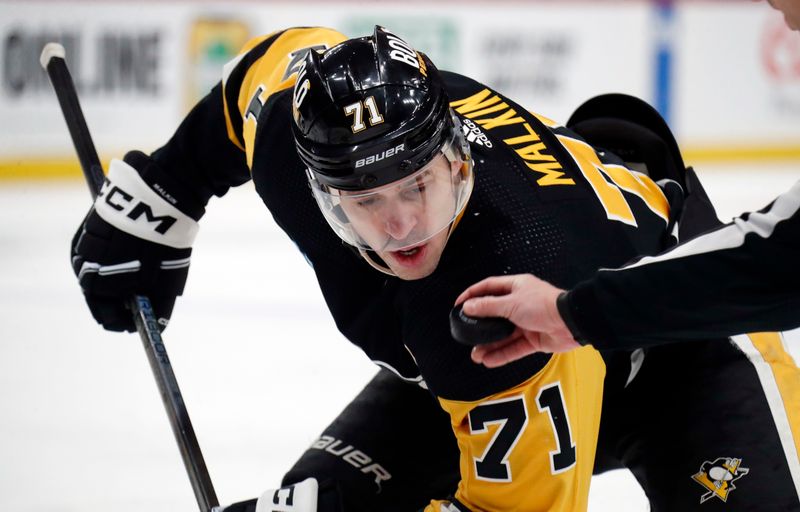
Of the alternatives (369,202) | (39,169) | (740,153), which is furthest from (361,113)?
(740,153)

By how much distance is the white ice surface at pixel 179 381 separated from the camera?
8.49ft

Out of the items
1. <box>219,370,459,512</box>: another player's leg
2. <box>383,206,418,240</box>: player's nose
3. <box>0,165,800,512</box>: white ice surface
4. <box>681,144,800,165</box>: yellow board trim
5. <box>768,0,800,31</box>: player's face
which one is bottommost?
<box>681,144,800,165</box>: yellow board trim

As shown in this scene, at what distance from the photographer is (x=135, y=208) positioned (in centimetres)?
246

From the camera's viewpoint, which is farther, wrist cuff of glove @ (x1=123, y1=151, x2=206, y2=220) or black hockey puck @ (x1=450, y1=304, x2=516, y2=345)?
wrist cuff of glove @ (x1=123, y1=151, x2=206, y2=220)

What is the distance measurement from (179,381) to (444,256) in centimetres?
168

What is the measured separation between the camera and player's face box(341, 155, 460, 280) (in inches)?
66.4

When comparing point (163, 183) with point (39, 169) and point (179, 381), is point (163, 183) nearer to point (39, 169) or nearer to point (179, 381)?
point (179, 381)

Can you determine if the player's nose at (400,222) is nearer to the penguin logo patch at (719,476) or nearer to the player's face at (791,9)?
the player's face at (791,9)

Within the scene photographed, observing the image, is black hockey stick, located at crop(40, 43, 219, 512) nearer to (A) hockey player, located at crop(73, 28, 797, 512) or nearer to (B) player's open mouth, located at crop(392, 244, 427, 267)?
(A) hockey player, located at crop(73, 28, 797, 512)

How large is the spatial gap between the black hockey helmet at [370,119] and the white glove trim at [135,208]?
81 cm

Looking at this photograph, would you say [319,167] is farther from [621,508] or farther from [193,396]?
[193,396]

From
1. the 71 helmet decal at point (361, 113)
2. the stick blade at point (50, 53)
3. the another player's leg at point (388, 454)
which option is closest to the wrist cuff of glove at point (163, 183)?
the stick blade at point (50, 53)

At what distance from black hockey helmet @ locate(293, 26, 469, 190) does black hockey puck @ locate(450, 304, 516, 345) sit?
1.05 feet

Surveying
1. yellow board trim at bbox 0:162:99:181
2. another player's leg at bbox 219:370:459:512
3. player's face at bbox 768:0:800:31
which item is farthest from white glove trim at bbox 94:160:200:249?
yellow board trim at bbox 0:162:99:181
